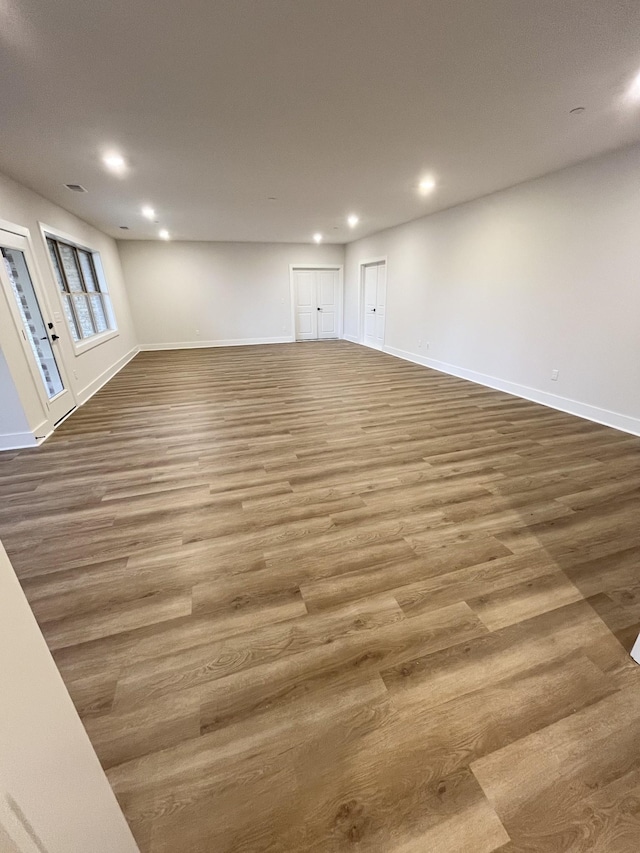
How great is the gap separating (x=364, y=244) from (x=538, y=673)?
8.45m

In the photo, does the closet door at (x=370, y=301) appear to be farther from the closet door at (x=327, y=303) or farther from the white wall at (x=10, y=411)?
the white wall at (x=10, y=411)

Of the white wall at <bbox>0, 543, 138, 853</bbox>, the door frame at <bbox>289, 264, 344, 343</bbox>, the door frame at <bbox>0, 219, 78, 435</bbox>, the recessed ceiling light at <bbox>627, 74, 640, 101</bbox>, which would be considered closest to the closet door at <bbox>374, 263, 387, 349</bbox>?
the door frame at <bbox>289, 264, 344, 343</bbox>

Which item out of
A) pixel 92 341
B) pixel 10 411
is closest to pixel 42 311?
pixel 10 411

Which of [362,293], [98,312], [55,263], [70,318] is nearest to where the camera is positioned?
[55,263]

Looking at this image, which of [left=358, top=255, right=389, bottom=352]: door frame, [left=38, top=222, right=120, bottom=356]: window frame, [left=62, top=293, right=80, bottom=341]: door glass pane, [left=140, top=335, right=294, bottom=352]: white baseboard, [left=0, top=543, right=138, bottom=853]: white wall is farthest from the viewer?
[left=140, top=335, right=294, bottom=352]: white baseboard

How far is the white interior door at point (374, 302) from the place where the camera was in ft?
25.0

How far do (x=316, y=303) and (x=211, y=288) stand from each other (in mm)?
2770

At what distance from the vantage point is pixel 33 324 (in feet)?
13.1

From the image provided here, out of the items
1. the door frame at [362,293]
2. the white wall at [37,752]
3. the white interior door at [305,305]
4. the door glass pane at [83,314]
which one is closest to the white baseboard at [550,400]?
the door frame at [362,293]

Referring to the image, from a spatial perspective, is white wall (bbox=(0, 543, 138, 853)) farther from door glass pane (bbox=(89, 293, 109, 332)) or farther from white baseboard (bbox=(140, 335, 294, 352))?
white baseboard (bbox=(140, 335, 294, 352))

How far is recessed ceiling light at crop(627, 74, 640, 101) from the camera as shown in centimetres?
217

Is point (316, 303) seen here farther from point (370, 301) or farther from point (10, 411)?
point (10, 411)

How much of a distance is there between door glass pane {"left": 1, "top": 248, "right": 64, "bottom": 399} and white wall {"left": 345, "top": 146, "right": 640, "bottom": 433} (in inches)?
224

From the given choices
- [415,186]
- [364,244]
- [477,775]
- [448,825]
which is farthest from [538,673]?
[364,244]
